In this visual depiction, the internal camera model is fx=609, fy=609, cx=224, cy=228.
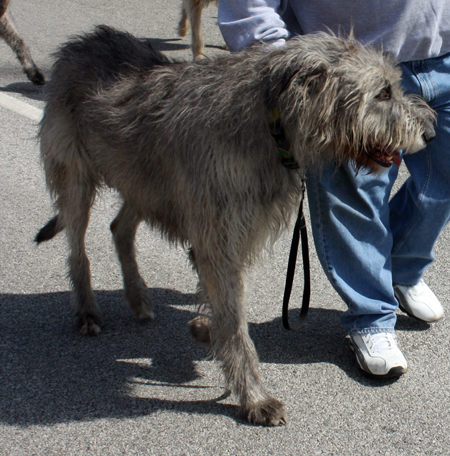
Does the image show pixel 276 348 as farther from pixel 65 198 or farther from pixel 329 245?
pixel 65 198

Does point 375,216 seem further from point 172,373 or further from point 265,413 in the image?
point 172,373

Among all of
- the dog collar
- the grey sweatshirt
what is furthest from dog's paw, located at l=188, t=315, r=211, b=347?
the grey sweatshirt

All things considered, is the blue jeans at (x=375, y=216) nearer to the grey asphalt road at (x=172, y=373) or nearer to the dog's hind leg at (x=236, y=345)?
the grey asphalt road at (x=172, y=373)

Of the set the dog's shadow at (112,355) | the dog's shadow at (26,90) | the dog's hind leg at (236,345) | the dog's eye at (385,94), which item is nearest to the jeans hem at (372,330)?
the dog's shadow at (112,355)

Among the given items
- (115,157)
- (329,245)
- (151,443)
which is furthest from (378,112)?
(151,443)

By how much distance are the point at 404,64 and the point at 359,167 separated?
753mm

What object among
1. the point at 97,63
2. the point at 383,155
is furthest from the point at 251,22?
the point at 97,63

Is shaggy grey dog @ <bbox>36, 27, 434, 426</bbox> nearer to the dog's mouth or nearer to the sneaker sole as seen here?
the dog's mouth

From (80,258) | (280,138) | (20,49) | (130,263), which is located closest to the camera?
(280,138)

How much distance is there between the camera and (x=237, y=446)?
8.92 ft

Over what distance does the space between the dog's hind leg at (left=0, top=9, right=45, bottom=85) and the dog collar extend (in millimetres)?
5593

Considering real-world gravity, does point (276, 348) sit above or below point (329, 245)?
below

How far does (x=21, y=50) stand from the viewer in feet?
24.5

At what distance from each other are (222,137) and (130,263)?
1495mm
